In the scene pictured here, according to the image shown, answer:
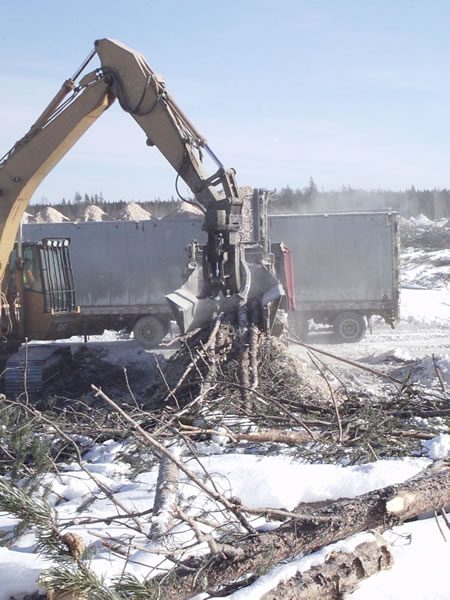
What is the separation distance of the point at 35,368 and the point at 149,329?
224 inches

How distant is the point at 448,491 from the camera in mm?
3799

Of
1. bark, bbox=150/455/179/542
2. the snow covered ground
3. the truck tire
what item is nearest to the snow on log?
bark, bbox=150/455/179/542

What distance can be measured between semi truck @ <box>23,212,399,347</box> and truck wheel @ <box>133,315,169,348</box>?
0.02 m

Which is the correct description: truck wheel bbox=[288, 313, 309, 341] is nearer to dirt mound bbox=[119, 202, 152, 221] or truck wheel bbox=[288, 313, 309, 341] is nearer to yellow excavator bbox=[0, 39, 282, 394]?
yellow excavator bbox=[0, 39, 282, 394]

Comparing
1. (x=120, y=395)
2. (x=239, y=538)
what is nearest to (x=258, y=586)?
(x=239, y=538)

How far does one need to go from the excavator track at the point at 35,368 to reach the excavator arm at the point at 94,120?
2.08 m

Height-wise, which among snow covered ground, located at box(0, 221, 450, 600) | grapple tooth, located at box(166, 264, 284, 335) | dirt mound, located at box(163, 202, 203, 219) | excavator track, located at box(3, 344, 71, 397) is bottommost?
excavator track, located at box(3, 344, 71, 397)

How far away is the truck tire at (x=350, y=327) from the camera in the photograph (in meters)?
17.5

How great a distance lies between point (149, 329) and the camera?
1720cm

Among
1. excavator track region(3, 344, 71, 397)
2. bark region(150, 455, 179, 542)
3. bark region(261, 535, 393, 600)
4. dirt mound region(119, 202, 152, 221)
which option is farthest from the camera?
dirt mound region(119, 202, 152, 221)

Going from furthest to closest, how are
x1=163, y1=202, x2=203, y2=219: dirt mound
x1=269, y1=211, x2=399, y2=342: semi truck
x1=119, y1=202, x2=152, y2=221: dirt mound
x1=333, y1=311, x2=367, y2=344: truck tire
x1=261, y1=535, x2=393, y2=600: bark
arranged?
x1=119, y1=202, x2=152, y2=221: dirt mound → x1=163, y1=202, x2=203, y2=219: dirt mound → x1=333, y1=311, x2=367, y2=344: truck tire → x1=269, y1=211, x2=399, y2=342: semi truck → x1=261, y1=535, x2=393, y2=600: bark

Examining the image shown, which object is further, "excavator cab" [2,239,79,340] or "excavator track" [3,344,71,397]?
"excavator cab" [2,239,79,340]

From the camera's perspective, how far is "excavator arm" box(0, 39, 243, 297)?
9750mm

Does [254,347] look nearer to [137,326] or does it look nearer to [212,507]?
[212,507]
